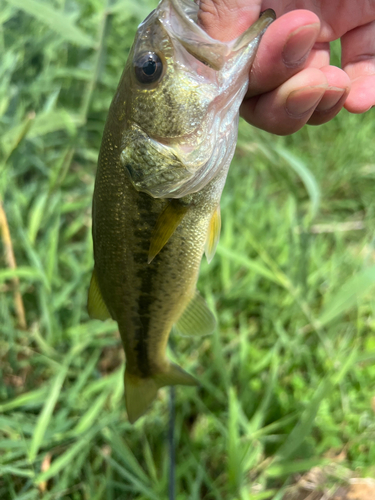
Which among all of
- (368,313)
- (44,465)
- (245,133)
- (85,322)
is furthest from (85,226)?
(368,313)

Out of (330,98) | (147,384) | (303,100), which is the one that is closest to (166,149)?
(303,100)

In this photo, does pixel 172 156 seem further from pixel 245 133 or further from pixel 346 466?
pixel 245 133

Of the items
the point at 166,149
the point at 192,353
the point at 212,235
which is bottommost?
the point at 192,353

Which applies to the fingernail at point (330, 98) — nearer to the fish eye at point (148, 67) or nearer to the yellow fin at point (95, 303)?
the fish eye at point (148, 67)

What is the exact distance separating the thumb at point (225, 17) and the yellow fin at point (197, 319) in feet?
2.71

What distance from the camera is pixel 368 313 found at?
234cm

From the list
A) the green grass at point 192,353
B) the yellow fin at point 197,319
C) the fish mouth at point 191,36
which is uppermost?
the fish mouth at point 191,36

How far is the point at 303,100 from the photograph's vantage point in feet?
3.81

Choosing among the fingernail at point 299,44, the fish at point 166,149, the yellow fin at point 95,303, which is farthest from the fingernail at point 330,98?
the yellow fin at point 95,303

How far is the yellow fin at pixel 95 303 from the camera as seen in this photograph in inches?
51.6

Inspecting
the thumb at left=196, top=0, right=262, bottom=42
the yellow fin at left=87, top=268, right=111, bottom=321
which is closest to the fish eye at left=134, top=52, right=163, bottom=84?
the thumb at left=196, top=0, right=262, bottom=42

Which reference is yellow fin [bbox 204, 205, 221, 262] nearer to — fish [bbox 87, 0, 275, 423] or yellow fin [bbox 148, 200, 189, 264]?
fish [bbox 87, 0, 275, 423]

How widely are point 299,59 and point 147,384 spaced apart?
1.17m

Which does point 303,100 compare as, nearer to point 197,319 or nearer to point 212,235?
point 212,235
